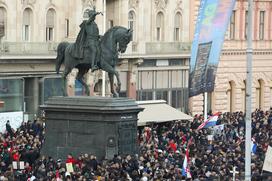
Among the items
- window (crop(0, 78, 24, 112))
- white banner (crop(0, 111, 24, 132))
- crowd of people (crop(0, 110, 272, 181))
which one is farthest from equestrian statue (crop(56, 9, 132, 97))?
window (crop(0, 78, 24, 112))

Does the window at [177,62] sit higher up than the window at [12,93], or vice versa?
the window at [177,62]

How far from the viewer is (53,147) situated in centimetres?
4475

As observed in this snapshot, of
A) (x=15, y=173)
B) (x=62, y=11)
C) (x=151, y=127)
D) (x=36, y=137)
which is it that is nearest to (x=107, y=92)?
(x=62, y=11)

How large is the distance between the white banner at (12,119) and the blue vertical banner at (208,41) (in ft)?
54.7

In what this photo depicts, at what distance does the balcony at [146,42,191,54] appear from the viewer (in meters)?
72.1

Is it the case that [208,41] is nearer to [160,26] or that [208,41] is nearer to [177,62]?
[160,26]

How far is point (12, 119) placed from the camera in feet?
197

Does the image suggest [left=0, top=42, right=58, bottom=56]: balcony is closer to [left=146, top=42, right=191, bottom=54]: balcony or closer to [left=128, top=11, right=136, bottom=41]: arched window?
[left=128, top=11, right=136, bottom=41]: arched window

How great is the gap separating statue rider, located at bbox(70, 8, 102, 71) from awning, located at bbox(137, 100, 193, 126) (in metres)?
11.4

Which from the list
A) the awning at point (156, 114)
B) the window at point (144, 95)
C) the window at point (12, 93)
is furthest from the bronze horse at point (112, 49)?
the window at point (144, 95)

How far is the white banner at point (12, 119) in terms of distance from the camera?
192ft

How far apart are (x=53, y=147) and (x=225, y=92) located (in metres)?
35.1

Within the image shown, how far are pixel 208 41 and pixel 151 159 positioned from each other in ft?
23.8

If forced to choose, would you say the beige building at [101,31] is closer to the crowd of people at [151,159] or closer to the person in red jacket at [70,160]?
the crowd of people at [151,159]
